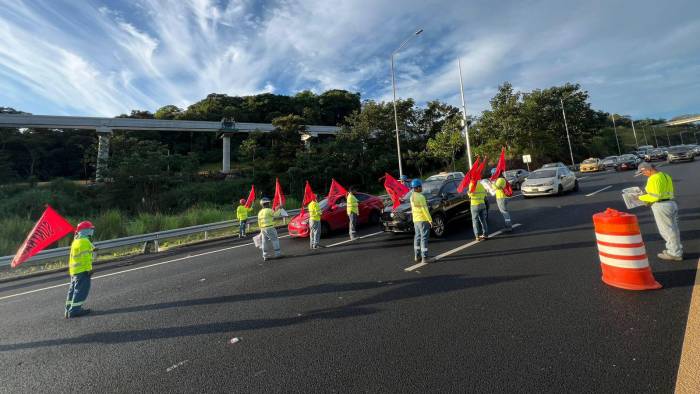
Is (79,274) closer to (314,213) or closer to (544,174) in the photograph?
(314,213)

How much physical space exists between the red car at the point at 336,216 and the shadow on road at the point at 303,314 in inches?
225

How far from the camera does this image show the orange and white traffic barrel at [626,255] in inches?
168

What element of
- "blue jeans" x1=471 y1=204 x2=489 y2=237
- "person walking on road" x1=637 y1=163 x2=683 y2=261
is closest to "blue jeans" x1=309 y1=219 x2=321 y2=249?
"blue jeans" x1=471 y1=204 x2=489 y2=237

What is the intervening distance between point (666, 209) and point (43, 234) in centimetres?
1134

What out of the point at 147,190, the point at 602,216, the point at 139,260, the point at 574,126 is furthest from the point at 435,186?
the point at 574,126

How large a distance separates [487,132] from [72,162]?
59.7m

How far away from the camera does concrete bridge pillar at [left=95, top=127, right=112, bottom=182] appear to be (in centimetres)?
2822

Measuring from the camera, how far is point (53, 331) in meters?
4.88

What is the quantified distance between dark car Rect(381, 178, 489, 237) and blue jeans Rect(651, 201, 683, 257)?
462 cm

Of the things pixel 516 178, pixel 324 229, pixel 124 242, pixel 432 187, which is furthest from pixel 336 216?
pixel 516 178

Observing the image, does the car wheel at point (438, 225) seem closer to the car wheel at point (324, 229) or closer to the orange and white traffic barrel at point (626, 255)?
the car wheel at point (324, 229)

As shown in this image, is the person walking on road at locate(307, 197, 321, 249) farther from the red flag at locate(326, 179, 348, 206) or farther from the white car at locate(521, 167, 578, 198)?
the white car at locate(521, 167, 578, 198)

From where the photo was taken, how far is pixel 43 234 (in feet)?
20.8

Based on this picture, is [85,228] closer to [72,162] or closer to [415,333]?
[415,333]
